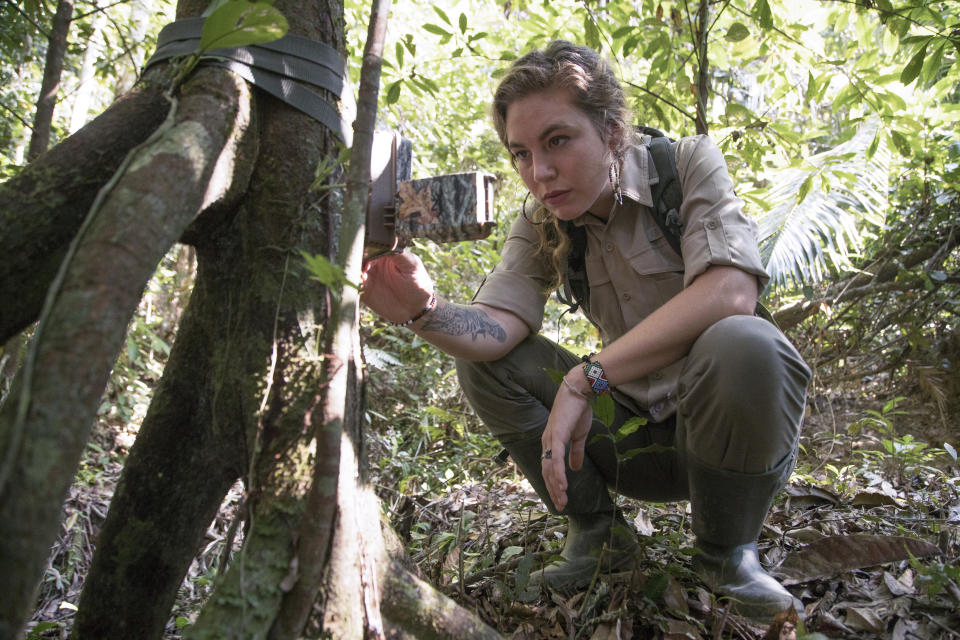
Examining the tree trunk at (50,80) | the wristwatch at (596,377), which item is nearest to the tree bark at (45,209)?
the wristwatch at (596,377)

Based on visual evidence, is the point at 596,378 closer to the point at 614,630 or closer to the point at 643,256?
the point at 643,256

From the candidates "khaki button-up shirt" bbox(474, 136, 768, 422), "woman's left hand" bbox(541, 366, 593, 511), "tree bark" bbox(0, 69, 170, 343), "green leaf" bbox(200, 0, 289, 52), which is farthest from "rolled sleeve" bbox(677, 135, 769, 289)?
"tree bark" bbox(0, 69, 170, 343)

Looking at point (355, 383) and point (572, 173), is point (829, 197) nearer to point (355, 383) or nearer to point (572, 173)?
point (572, 173)

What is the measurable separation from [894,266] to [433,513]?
4337 mm

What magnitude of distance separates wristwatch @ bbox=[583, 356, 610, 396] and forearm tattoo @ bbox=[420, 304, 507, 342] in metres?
0.45

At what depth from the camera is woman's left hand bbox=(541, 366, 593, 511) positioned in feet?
6.13

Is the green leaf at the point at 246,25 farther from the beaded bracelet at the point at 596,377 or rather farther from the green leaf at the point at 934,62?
the green leaf at the point at 934,62

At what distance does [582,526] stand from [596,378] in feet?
2.21

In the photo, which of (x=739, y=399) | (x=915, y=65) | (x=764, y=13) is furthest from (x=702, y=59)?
(x=739, y=399)

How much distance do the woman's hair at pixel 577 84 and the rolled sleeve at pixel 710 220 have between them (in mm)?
268

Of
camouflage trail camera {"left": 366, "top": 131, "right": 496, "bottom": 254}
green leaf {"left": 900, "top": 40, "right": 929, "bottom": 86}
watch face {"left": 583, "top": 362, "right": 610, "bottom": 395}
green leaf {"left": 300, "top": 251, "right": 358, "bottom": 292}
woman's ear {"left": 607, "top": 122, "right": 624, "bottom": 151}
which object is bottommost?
watch face {"left": 583, "top": 362, "right": 610, "bottom": 395}

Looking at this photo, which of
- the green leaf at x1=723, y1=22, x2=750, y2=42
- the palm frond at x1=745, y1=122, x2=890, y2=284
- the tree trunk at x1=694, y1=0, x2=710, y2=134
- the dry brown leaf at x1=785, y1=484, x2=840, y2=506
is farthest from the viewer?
the palm frond at x1=745, y1=122, x2=890, y2=284

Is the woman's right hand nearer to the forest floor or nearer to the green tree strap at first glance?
the green tree strap

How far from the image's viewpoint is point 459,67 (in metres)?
6.25
